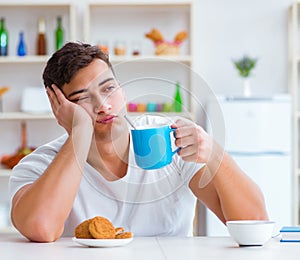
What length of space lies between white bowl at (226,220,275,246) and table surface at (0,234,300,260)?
2cm

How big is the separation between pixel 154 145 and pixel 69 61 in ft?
1.74

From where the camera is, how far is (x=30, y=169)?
1.95 m

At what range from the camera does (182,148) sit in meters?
1.52

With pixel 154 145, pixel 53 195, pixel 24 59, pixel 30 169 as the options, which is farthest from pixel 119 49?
pixel 154 145

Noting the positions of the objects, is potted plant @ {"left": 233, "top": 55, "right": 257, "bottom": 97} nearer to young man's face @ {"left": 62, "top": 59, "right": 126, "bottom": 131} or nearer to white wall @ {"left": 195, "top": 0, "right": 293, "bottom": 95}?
white wall @ {"left": 195, "top": 0, "right": 293, "bottom": 95}

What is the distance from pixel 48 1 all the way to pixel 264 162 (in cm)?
192

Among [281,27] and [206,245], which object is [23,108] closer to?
[281,27]

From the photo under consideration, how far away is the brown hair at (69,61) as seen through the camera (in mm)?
1851

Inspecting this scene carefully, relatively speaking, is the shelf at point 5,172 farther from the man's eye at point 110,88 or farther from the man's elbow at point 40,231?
the man's eye at point 110,88

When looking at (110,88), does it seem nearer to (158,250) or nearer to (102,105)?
(102,105)

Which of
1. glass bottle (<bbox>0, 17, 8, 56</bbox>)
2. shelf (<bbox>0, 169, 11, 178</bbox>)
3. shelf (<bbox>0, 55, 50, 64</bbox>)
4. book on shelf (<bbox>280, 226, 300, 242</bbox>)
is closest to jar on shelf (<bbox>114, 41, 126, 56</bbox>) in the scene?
shelf (<bbox>0, 55, 50, 64</bbox>)

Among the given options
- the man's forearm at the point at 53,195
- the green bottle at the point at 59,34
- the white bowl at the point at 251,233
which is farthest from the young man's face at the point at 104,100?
the green bottle at the point at 59,34

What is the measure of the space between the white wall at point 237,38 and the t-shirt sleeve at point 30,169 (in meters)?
3.15

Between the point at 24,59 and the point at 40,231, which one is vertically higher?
the point at 24,59
